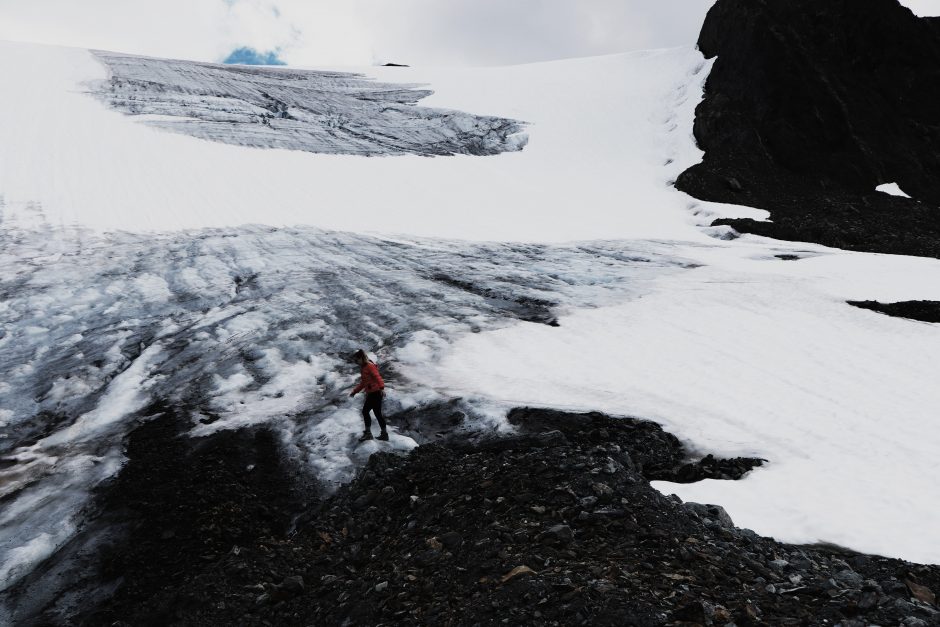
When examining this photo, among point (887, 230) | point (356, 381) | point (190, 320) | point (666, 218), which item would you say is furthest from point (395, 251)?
point (887, 230)

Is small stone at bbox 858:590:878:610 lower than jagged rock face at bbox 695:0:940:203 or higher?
lower

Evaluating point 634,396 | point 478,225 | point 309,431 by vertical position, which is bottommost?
point 309,431

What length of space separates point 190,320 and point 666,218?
20.4 meters

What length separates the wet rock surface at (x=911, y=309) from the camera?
47.5 feet

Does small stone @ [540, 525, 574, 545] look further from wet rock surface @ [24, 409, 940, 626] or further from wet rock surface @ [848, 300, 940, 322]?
wet rock surface @ [848, 300, 940, 322]

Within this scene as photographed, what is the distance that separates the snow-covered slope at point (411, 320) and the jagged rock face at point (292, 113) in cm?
287

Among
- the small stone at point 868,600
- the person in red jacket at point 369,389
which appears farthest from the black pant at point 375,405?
the small stone at point 868,600

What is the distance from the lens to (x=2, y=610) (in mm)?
6129

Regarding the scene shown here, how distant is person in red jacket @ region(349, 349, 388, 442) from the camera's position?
351 inches

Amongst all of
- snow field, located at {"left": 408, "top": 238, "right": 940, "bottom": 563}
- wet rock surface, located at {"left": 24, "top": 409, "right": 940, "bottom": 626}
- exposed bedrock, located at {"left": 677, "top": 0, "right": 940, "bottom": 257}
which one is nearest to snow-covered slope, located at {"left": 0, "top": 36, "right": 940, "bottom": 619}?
snow field, located at {"left": 408, "top": 238, "right": 940, "bottom": 563}

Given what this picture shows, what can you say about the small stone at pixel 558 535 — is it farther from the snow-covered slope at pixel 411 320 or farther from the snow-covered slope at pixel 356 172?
the snow-covered slope at pixel 356 172

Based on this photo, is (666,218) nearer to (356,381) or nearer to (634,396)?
(634,396)

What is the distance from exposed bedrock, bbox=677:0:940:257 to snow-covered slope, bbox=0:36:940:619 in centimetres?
473

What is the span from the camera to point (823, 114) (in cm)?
3322
